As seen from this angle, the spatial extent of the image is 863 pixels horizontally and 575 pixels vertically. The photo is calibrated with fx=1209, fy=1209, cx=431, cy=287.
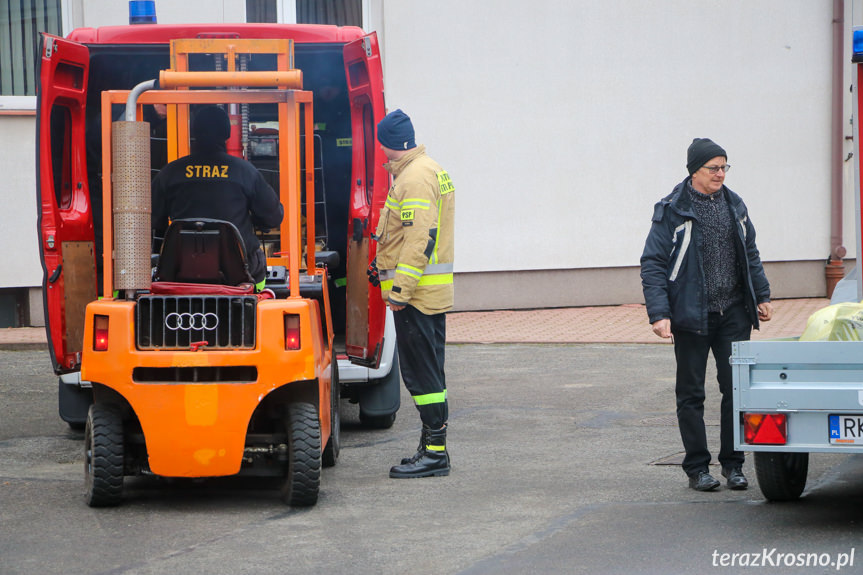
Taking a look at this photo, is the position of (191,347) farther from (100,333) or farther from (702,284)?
(702,284)

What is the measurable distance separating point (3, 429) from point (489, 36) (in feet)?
27.8

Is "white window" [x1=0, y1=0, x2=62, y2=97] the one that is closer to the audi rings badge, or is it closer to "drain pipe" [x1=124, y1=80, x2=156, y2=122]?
"drain pipe" [x1=124, y1=80, x2=156, y2=122]

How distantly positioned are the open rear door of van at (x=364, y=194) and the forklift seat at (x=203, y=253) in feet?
5.13

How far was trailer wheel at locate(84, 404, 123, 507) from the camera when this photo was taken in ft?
19.1

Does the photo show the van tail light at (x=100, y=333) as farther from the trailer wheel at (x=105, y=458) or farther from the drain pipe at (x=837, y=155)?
the drain pipe at (x=837, y=155)

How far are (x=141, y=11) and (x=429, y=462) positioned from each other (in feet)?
12.3

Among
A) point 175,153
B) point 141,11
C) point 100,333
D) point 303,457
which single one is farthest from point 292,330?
point 141,11

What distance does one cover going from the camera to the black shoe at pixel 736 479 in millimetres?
6199

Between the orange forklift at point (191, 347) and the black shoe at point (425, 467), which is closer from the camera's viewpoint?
the orange forklift at point (191, 347)

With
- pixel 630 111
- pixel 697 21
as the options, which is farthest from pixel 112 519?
pixel 697 21

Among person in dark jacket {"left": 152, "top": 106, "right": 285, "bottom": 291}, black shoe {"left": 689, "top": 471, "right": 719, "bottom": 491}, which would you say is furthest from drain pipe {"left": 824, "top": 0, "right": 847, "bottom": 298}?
person in dark jacket {"left": 152, "top": 106, "right": 285, "bottom": 291}

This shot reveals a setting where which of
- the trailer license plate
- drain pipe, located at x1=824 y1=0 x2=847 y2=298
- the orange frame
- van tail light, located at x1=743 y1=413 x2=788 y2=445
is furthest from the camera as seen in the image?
drain pipe, located at x1=824 y1=0 x2=847 y2=298

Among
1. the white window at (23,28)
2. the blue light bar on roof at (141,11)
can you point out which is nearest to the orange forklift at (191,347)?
→ the blue light bar on roof at (141,11)

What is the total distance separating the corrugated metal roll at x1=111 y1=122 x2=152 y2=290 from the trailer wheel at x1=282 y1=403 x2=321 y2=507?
3.31 ft
